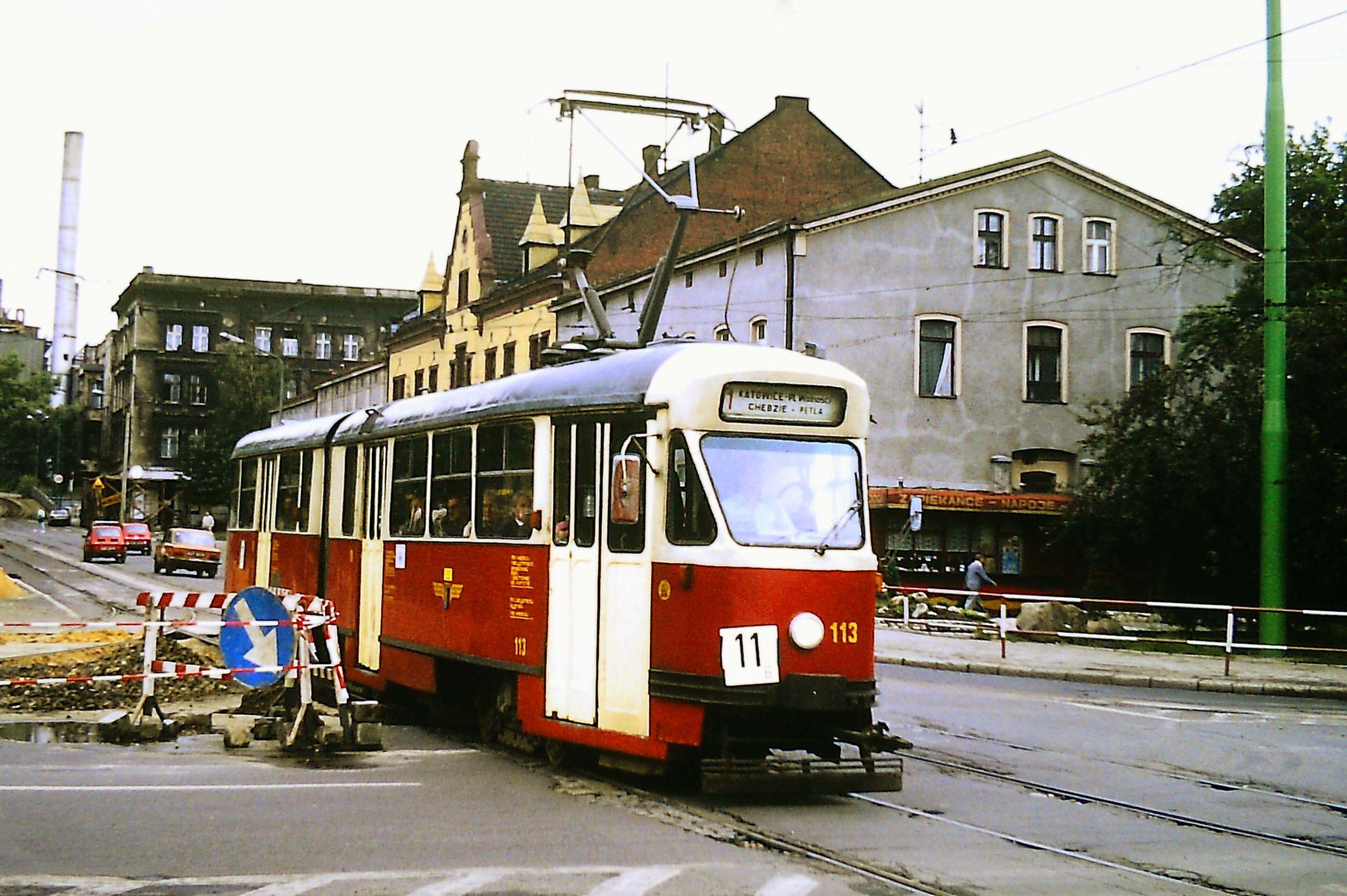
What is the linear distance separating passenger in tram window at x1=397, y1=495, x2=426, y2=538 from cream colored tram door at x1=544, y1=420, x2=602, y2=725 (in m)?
2.75

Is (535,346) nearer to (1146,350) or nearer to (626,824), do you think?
(1146,350)

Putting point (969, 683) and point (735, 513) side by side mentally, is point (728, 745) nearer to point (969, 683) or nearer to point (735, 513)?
point (735, 513)

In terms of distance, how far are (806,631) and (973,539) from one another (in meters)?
28.4

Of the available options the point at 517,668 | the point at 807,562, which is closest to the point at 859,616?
the point at 807,562

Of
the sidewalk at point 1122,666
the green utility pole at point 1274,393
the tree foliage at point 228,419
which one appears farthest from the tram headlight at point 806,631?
the tree foliage at point 228,419

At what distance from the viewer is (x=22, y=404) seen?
364 feet

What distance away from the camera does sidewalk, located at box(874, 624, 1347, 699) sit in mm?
21000

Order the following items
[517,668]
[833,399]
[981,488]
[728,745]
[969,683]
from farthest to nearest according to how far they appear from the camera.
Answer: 1. [981,488]
2. [969,683]
3. [517,668]
4. [833,399]
5. [728,745]

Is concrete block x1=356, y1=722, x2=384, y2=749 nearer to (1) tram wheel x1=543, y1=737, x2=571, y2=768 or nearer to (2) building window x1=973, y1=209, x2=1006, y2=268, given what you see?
(1) tram wheel x1=543, y1=737, x2=571, y2=768

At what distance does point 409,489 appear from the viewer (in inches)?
572

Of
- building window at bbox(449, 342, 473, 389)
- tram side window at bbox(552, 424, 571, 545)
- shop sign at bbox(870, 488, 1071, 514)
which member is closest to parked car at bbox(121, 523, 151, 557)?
building window at bbox(449, 342, 473, 389)

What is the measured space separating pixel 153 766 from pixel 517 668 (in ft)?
8.76

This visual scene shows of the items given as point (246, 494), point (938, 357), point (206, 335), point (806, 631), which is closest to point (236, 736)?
point (806, 631)

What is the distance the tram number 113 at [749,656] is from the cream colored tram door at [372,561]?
592cm
